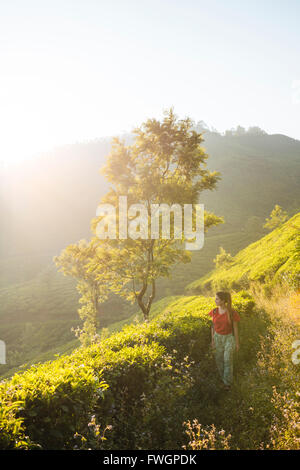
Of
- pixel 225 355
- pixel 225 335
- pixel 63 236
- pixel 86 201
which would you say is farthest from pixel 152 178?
pixel 86 201

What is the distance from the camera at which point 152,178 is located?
521 inches

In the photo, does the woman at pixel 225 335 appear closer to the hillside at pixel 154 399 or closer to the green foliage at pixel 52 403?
the hillside at pixel 154 399

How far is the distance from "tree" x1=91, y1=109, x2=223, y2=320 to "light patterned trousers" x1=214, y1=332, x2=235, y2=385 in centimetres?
597

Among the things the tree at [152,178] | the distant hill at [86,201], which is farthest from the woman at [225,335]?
the distant hill at [86,201]

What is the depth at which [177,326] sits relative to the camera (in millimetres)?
8812

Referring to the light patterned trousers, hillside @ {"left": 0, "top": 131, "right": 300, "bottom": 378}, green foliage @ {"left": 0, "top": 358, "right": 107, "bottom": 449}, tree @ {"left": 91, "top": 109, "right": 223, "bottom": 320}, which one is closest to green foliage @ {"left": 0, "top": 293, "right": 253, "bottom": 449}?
green foliage @ {"left": 0, "top": 358, "right": 107, "bottom": 449}

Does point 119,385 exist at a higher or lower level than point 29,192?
lower

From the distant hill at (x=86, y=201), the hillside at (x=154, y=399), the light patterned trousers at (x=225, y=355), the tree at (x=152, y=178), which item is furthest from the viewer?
the distant hill at (x=86, y=201)

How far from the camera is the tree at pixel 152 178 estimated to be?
525 inches

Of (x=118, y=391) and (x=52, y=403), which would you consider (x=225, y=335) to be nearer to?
(x=118, y=391)

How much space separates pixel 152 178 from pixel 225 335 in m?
8.64
